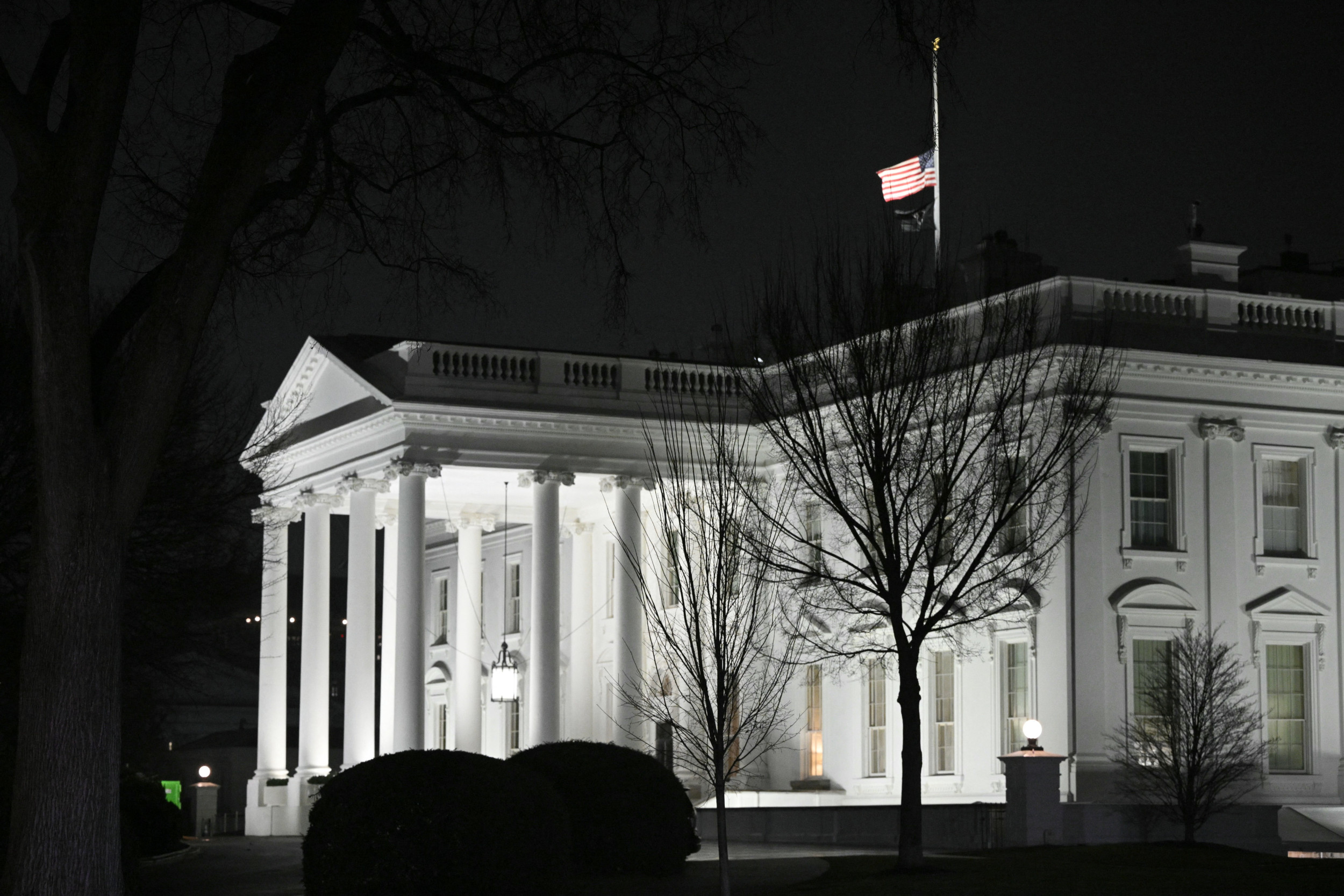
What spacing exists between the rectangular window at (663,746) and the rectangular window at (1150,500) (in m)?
9.86

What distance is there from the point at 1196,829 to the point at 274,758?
22.7 meters

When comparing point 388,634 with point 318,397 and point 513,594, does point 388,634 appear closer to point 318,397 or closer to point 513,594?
point 513,594

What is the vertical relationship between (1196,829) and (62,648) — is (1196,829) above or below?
below

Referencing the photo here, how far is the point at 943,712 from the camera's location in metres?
39.1

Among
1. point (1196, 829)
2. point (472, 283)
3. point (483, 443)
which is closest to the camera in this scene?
point (472, 283)

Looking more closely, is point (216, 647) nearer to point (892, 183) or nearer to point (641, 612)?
point (641, 612)

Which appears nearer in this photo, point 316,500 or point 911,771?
point 911,771

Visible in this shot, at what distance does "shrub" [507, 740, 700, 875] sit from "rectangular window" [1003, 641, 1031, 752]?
1347cm

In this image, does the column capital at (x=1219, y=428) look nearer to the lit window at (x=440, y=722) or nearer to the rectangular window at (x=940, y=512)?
the rectangular window at (x=940, y=512)

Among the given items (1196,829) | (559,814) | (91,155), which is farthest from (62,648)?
(1196,829)

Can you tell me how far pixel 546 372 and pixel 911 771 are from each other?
751 inches

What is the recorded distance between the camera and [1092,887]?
2139cm

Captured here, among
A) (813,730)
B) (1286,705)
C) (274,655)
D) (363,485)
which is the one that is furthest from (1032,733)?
(274,655)

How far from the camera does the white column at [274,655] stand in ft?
149
